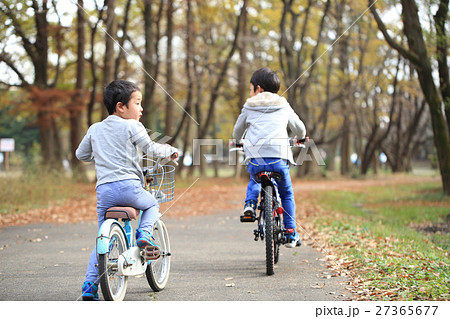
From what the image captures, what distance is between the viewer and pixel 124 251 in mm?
4680

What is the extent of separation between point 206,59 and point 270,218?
913 inches

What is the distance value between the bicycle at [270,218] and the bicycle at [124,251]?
112 centimetres

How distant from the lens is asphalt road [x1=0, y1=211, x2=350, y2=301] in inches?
198

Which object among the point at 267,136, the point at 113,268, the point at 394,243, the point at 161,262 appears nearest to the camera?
the point at 113,268

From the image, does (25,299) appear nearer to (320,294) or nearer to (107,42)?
(320,294)

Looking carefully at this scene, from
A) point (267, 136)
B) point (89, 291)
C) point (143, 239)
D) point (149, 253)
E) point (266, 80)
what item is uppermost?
point (266, 80)

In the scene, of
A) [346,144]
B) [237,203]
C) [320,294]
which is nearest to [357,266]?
[320,294]

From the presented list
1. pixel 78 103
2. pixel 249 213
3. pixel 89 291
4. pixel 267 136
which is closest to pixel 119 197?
pixel 89 291

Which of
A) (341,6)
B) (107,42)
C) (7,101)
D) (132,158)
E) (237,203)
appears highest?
(341,6)

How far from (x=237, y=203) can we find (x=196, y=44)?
13.8m

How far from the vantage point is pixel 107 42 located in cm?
1962

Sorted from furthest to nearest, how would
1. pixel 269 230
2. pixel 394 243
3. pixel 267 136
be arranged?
pixel 394 243 → pixel 267 136 → pixel 269 230

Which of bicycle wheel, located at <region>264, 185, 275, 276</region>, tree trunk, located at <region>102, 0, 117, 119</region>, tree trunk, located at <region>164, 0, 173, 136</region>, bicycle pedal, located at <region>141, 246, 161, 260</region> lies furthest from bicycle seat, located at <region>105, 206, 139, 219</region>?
tree trunk, located at <region>164, 0, 173, 136</region>

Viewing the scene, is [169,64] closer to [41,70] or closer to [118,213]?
[41,70]
